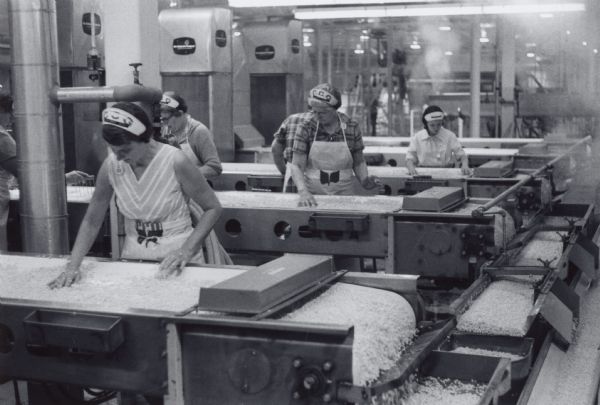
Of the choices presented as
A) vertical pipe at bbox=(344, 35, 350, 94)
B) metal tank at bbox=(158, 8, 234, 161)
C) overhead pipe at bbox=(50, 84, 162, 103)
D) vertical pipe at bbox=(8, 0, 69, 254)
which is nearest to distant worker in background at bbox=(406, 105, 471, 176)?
metal tank at bbox=(158, 8, 234, 161)

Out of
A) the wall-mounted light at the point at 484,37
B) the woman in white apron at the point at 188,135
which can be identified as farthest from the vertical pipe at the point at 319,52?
the woman in white apron at the point at 188,135

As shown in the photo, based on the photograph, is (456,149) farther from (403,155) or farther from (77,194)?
(77,194)

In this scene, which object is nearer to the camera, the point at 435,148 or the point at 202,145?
the point at 202,145

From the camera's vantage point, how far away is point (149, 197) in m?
3.05

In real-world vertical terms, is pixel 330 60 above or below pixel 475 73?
above

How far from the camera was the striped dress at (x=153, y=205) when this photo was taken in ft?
10.0

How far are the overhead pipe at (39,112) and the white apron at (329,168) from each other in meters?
1.47

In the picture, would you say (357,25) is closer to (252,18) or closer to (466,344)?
(252,18)

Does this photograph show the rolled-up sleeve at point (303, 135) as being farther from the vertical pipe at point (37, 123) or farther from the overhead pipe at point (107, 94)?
the vertical pipe at point (37, 123)

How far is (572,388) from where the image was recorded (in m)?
3.75

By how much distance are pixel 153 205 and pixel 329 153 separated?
6.71 ft

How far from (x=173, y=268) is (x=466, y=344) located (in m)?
1.34

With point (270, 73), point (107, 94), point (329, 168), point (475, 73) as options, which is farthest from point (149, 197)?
point (475, 73)

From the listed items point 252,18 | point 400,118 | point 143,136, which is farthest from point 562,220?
point 400,118
